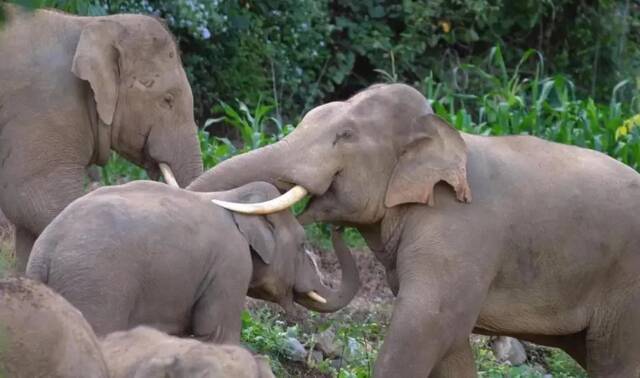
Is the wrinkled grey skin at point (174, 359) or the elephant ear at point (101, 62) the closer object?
the wrinkled grey skin at point (174, 359)

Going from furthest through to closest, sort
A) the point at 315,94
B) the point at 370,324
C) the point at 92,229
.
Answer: the point at 315,94 < the point at 370,324 < the point at 92,229

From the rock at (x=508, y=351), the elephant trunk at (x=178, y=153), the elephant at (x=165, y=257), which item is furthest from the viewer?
the rock at (x=508, y=351)

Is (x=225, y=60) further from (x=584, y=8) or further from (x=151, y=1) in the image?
(x=584, y=8)

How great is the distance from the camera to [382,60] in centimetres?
1466

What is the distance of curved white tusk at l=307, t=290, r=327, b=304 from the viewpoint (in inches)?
306

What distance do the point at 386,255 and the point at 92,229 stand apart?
5.07 ft

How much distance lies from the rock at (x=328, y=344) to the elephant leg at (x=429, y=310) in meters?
1.52

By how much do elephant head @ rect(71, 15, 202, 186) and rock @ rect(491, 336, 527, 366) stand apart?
2051 mm

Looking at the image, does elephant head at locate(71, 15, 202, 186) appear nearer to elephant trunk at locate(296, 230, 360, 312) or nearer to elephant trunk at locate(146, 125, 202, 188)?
elephant trunk at locate(146, 125, 202, 188)

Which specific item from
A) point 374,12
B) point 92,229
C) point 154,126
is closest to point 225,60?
point 374,12

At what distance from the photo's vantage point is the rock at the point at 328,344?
352 inches

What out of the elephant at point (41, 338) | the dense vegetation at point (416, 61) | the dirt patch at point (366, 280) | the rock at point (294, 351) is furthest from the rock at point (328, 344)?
the elephant at point (41, 338)

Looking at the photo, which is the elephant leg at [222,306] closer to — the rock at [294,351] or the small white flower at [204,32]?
the rock at [294,351]

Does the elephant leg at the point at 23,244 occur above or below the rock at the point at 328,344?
above
